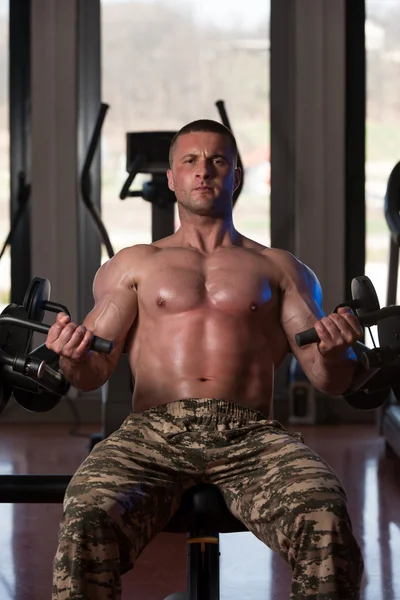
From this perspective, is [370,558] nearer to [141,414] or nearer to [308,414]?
[141,414]

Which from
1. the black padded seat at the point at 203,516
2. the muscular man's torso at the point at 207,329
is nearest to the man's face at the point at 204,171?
the muscular man's torso at the point at 207,329

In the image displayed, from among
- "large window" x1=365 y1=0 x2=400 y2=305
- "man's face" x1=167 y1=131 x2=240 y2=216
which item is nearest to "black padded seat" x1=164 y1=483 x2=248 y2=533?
"man's face" x1=167 y1=131 x2=240 y2=216

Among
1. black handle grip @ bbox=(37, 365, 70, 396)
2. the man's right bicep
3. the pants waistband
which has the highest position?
the man's right bicep

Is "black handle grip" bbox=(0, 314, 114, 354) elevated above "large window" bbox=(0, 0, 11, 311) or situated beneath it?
situated beneath

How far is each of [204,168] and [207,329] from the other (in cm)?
38

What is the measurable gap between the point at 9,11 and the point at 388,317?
11.7 ft

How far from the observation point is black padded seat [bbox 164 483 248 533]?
69.9 inches

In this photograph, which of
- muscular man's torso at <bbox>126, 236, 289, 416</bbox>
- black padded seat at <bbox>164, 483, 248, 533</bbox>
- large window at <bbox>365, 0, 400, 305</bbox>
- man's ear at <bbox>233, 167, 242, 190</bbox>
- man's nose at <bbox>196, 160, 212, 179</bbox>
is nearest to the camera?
black padded seat at <bbox>164, 483, 248, 533</bbox>

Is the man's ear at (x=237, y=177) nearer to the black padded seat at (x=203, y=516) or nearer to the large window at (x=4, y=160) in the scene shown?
the black padded seat at (x=203, y=516)

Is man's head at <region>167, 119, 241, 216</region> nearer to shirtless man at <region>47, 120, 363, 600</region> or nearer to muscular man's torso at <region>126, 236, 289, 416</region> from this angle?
shirtless man at <region>47, 120, 363, 600</region>

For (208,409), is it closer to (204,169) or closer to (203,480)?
(203,480)

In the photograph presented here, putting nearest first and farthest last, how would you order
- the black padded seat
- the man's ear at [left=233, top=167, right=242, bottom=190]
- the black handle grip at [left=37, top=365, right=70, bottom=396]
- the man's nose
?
the black padded seat
the black handle grip at [left=37, top=365, right=70, bottom=396]
the man's nose
the man's ear at [left=233, top=167, right=242, bottom=190]


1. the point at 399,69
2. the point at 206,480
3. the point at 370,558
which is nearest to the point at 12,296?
the point at 399,69

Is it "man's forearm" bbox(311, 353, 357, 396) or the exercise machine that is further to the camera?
"man's forearm" bbox(311, 353, 357, 396)
